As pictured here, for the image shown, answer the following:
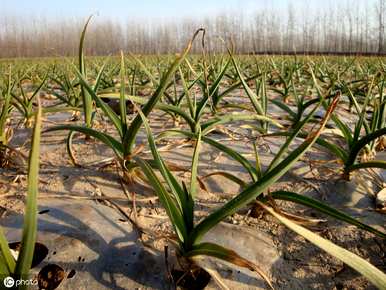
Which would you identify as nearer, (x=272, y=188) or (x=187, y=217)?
(x=187, y=217)

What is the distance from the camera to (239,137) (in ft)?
4.58

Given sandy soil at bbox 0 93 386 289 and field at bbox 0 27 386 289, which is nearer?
field at bbox 0 27 386 289

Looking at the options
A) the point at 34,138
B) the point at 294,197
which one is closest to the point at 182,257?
the point at 294,197

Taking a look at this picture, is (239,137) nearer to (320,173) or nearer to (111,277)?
(320,173)

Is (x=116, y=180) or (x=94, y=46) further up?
(x=94, y=46)

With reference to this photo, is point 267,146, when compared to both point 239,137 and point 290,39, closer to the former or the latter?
point 239,137

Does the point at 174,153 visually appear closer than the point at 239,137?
Yes

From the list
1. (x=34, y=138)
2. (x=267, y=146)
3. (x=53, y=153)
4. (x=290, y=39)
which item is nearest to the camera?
(x=34, y=138)

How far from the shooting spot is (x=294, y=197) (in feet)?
2.18

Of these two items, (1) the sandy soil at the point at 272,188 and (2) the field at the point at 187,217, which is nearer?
(2) the field at the point at 187,217

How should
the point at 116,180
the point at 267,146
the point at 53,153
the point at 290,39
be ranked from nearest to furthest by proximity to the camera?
the point at 116,180, the point at 53,153, the point at 267,146, the point at 290,39

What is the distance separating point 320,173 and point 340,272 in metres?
0.43

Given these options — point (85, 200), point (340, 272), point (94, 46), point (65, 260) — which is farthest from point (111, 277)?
point (94, 46)

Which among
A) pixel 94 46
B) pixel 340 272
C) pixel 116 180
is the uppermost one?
pixel 94 46
